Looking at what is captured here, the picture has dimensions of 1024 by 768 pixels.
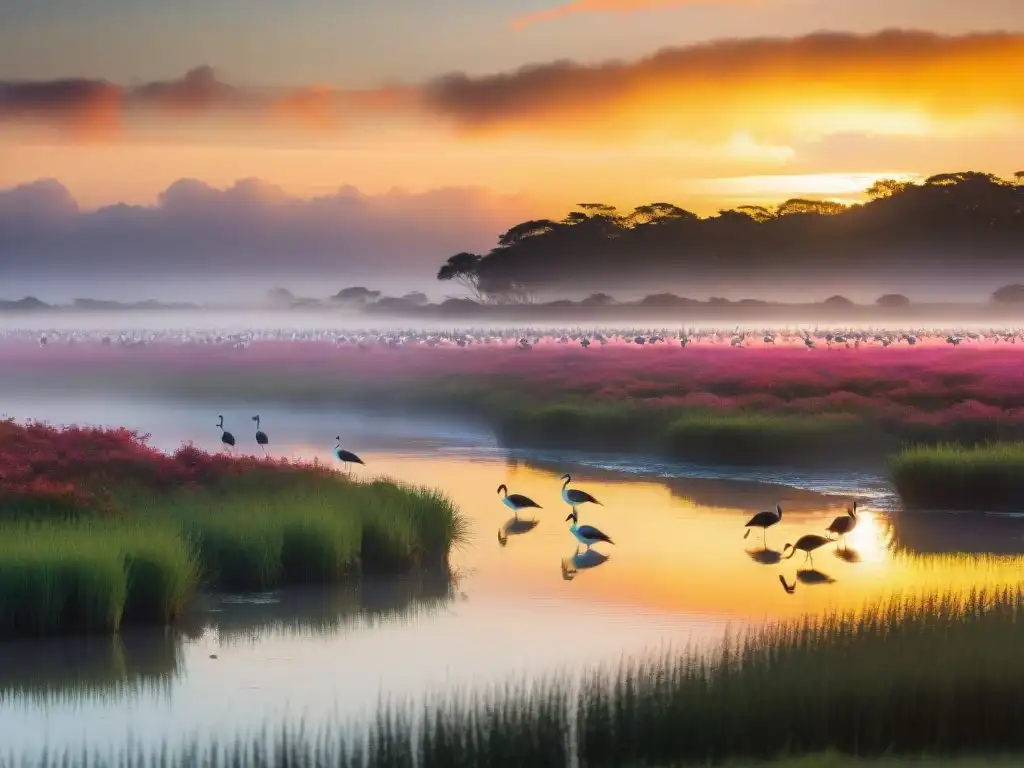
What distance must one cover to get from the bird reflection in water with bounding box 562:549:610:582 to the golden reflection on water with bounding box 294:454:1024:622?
8 centimetres

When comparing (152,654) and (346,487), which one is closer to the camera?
(152,654)

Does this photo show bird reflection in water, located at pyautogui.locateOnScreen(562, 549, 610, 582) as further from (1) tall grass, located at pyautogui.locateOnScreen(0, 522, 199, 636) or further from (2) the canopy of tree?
(2) the canopy of tree

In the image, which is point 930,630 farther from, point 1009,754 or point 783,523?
point 783,523

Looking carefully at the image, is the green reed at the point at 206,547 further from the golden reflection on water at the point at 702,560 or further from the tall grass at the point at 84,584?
the golden reflection on water at the point at 702,560

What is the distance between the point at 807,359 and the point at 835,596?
33189mm

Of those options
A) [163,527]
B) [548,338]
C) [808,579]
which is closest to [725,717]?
[808,579]

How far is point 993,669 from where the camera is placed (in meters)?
13.0

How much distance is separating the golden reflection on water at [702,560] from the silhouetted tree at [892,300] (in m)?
124

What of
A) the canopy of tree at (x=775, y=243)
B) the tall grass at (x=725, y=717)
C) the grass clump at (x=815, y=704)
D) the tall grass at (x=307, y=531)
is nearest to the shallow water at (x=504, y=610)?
the tall grass at (x=307, y=531)

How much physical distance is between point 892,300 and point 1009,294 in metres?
11.5

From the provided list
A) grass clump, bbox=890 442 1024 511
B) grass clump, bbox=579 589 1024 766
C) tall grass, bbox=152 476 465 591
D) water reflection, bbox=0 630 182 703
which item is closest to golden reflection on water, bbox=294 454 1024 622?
tall grass, bbox=152 476 465 591

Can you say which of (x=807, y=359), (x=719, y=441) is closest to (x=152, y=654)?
(x=719, y=441)

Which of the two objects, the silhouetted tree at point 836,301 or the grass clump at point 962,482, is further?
the silhouetted tree at point 836,301

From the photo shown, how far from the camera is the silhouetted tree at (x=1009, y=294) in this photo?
141 metres
